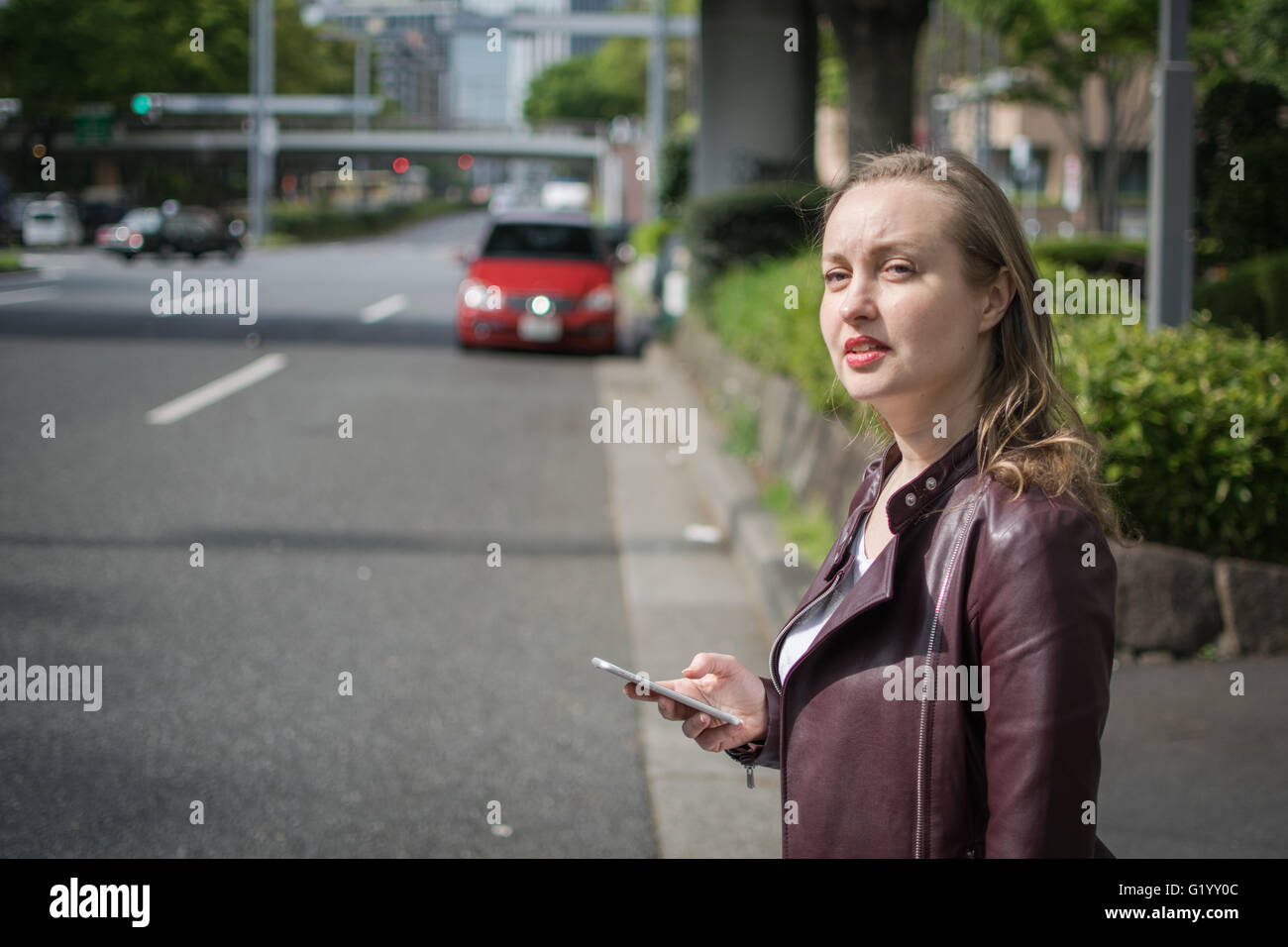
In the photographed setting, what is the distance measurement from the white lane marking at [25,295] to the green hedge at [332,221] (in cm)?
4496

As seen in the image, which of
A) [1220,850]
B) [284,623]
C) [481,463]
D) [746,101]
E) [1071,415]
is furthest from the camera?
[746,101]

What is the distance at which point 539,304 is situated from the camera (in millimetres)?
18219

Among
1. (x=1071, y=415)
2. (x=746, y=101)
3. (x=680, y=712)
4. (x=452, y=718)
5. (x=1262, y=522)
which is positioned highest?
(x=746, y=101)

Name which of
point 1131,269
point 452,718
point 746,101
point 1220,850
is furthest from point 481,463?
point 1131,269

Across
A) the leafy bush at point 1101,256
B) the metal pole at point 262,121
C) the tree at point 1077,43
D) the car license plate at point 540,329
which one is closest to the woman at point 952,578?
the car license plate at point 540,329

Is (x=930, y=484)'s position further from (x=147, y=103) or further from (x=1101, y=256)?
(x=147, y=103)

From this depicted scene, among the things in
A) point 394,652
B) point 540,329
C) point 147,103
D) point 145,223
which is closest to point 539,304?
point 540,329

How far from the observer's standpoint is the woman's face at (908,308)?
1.79 meters

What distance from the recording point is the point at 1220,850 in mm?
4012

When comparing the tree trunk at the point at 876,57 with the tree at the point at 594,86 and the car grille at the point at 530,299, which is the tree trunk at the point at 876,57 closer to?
the car grille at the point at 530,299

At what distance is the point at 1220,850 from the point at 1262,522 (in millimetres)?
2231

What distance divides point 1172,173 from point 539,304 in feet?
38.1

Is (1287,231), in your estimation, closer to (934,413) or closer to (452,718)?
(452,718)

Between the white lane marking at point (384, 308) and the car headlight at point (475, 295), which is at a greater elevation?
the car headlight at point (475, 295)
